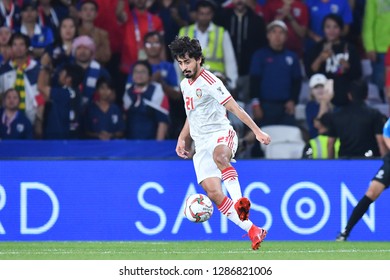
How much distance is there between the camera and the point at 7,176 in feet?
49.5

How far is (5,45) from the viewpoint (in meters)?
17.5

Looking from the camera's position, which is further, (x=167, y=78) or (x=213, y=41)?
(x=167, y=78)

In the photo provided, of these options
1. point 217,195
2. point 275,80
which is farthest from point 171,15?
point 217,195

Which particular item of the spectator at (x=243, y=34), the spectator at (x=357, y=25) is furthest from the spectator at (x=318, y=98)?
the spectator at (x=357, y=25)

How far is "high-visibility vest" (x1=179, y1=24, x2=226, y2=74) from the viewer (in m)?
17.5

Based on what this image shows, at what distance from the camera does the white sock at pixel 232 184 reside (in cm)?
1196

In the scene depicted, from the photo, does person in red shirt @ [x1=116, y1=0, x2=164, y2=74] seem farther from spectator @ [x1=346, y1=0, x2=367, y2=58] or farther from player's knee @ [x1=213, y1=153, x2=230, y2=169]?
player's knee @ [x1=213, y1=153, x2=230, y2=169]

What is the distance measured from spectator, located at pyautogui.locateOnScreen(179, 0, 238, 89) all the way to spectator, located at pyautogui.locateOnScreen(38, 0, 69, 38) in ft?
6.20

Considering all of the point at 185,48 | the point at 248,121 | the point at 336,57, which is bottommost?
the point at 336,57

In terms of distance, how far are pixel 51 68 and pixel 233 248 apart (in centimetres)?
539

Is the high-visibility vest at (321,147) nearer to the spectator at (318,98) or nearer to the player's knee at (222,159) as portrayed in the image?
the spectator at (318,98)

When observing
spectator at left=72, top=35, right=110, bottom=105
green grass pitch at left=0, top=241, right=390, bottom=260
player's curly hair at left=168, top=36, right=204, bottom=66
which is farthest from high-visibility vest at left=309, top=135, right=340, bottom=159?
player's curly hair at left=168, top=36, right=204, bottom=66

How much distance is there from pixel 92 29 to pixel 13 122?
2002 mm

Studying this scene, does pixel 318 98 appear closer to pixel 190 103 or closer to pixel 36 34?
pixel 36 34
